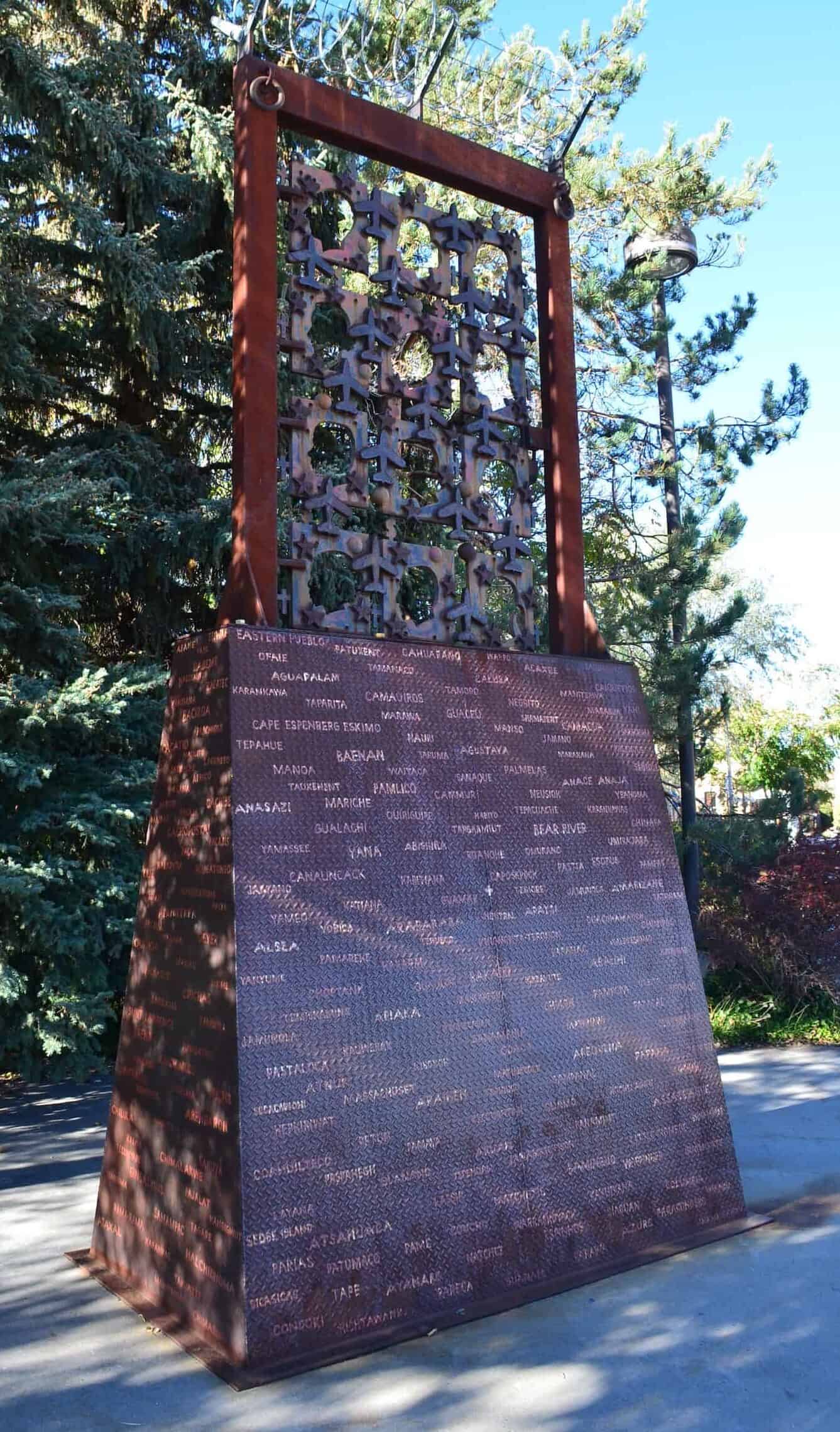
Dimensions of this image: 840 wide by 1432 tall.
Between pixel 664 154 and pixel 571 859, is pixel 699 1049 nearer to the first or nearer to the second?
pixel 571 859

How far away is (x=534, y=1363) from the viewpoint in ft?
10.3

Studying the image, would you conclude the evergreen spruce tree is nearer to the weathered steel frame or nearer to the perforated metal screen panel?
the weathered steel frame

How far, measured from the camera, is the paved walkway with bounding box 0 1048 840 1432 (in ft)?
9.37

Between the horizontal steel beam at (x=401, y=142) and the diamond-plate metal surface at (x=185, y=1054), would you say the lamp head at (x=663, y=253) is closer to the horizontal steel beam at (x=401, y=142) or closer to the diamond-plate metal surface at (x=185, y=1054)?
the horizontal steel beam at (x=401, y=142)

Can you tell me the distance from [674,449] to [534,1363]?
8.89m

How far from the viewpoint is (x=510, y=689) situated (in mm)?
4359

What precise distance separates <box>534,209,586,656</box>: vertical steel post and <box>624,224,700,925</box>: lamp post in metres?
4.89

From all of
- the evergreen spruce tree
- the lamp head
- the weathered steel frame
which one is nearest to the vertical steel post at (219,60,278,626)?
the weathered steel frame

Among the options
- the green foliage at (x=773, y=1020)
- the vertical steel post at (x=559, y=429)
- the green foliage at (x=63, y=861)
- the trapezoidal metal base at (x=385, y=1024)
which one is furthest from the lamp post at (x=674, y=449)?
the trapezoidal metal base at (x=385, y=1024)

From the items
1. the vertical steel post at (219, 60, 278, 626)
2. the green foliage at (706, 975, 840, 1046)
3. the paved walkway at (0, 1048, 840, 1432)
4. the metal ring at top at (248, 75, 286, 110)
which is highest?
the metal ring at top at (248, 75, 286, 110)

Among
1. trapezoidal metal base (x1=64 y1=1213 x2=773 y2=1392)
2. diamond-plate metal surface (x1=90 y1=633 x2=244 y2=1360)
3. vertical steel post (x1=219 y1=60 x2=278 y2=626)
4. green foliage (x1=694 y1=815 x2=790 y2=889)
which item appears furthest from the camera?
green foliage (x1=694 y1=815 x2=790 y2=889)

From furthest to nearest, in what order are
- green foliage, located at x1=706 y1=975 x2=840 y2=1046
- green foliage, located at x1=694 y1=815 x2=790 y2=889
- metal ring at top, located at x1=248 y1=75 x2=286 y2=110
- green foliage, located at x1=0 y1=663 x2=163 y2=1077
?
green foliage, located at x1=694 y1=815 x2=790 y2=889
green foliage, located at x1=706 y1=975 x2=840 y2=1046
green foliage, located at x1=0 y1=663 x2=163 y2=1077
metal ring at top, located at x1=248 y1=75 x2=286 y2=110

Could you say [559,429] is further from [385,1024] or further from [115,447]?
[115,447]

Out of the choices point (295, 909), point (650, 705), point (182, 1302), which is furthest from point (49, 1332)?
point (650, 705)
